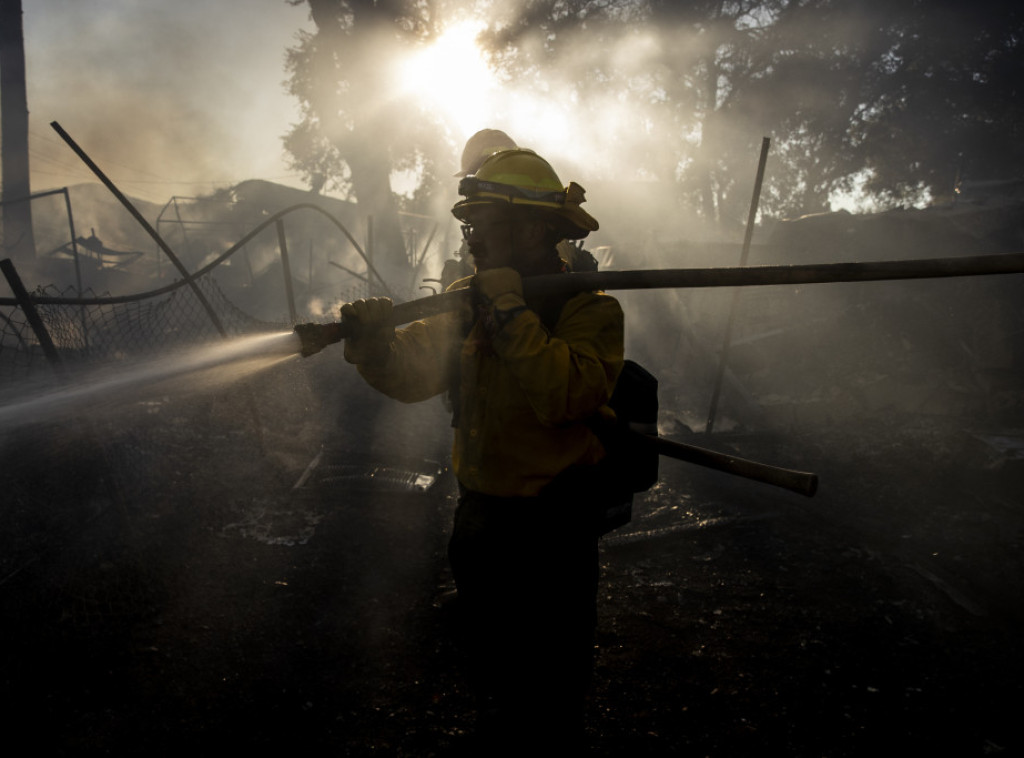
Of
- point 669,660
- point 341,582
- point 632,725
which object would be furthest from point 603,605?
point 341,582

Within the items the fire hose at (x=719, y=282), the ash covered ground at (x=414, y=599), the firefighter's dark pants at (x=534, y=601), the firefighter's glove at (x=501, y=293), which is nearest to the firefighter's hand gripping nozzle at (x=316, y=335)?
the fire hose at (x=719, y=282)

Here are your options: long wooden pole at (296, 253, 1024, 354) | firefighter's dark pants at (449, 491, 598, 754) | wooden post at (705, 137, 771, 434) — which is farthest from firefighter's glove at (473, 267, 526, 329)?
wooden post at (705, 137, 771, 434)

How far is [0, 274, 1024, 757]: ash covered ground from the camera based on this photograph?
9.34 ft

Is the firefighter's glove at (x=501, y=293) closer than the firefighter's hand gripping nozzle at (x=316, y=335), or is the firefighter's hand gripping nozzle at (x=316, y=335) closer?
the firefighter's glove at (x=501, y=293)

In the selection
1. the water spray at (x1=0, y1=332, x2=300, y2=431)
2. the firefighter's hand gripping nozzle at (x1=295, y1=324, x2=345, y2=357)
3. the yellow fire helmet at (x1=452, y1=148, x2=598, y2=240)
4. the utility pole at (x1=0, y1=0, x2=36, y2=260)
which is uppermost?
the utility pole at (x1=0, y1=0, x2=36, y2=260)

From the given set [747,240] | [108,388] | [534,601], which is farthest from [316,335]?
[747,240]

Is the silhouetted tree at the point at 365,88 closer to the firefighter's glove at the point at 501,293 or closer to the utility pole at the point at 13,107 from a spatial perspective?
the utility pole at the point at 13,107

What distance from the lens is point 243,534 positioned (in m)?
4.75

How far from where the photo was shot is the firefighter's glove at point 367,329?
82.2 inches

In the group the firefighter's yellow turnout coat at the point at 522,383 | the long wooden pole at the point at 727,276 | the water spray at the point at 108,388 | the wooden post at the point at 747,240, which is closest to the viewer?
the long wooden pole at the point at 727,276

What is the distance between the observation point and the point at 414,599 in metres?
4.08

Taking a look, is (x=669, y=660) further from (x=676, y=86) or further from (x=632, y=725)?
(x=676, y=86)

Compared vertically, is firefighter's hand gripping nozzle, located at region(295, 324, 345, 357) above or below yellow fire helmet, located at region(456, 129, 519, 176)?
below

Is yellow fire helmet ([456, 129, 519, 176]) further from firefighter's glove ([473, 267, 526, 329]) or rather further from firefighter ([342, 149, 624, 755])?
firefighter's glove ([473, 267, 526, 329])
